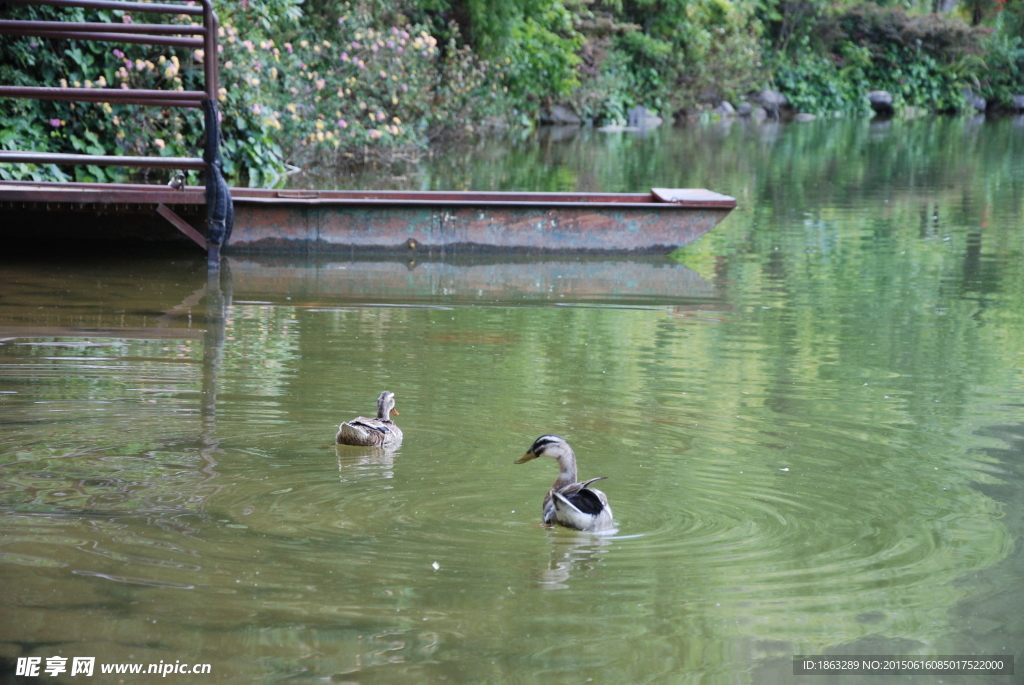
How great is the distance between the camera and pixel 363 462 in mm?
5609

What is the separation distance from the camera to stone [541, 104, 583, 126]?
33906 mm

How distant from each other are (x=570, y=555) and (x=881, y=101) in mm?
42616

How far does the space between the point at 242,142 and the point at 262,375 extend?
8.53 m

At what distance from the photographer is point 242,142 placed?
1504cm

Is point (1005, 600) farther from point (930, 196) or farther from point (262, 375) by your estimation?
point (930, 196)

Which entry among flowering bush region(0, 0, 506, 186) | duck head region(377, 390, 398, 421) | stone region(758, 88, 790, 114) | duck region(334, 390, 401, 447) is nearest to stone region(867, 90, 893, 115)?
stone region(758, 88, 790, 114)

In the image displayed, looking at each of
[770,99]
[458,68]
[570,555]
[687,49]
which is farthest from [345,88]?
[770,99]

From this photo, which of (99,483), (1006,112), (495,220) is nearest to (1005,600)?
(99,483)

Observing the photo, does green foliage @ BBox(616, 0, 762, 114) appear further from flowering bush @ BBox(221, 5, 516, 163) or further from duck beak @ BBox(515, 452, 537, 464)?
duck beak @ BBox(515, 452, 537, 464)

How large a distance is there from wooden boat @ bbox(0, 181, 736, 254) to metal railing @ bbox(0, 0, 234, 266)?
0.51 metres

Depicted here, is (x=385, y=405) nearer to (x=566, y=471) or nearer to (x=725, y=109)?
(x=566, y=471)

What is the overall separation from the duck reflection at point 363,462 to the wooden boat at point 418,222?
5.84 m

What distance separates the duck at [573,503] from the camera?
15.3 ft

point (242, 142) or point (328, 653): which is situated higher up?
point (242, 142)
